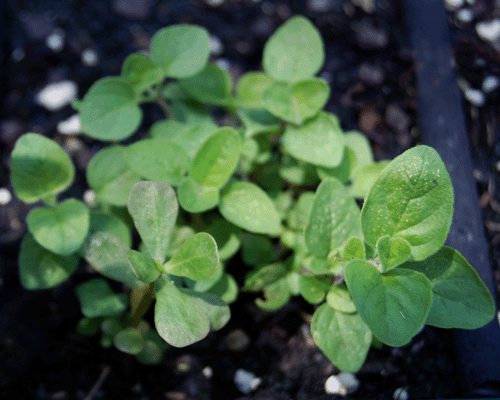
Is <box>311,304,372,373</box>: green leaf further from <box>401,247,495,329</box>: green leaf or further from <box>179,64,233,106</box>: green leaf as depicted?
<box>179,64,233,106</box>: green leaf

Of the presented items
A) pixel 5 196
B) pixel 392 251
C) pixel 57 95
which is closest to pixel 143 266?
pixel 392 251

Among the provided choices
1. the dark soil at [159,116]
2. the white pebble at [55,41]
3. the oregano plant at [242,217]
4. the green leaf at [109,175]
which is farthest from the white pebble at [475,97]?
the white pebble at [55,41]

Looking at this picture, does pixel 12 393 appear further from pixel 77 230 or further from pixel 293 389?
pixel 293 389

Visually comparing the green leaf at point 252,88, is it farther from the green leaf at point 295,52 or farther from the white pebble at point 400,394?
the white pebble at point 400,394

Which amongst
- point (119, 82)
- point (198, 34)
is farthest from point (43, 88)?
point (198, 34)

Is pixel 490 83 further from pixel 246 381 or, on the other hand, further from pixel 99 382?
pixel 99 382

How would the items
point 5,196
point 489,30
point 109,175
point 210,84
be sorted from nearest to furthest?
point 109,175 < point 210,84 < point 5,196 < point 489,30

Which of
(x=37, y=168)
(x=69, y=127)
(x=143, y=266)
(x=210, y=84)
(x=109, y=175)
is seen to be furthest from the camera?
(x=69, y=127)
